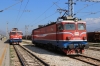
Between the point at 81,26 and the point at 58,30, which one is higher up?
the point at 81,26

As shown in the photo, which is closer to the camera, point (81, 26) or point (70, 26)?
point (70, 26)

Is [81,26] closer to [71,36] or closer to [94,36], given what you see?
[71,36]

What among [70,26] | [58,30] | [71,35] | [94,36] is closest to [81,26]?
[70,26]

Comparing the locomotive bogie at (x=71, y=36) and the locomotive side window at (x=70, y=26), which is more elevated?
the locomotive side window at (x=70, y=26)

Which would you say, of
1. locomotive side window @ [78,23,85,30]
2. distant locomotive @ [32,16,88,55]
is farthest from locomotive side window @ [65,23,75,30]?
locomotive side window @ [78,23,85,30]

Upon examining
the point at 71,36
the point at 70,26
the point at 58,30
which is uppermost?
the point at 70,26

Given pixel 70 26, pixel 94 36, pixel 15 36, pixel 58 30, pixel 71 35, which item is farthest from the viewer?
pixel 94 36

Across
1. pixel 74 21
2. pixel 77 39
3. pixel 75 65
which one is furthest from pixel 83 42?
pixel 75 65

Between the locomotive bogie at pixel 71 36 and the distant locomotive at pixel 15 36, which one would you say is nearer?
the locomotive bogie at pixel 71 36

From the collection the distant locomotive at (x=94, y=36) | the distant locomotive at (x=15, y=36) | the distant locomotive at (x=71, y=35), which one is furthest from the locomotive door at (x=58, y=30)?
the distant locomotive at (x=94, y=36)

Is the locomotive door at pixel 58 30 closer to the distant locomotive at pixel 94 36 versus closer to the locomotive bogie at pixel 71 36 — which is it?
the locomotive bogie at pixel 71 36

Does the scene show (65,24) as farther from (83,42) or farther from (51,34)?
(51,34)

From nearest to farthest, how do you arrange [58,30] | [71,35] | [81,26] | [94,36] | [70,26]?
[71,35] → [70,26] → [81,26] → [58,30] → [94,36]

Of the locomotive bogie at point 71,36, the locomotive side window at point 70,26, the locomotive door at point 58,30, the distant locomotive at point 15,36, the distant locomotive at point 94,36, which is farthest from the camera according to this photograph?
the distant locomotive at point 94,36
